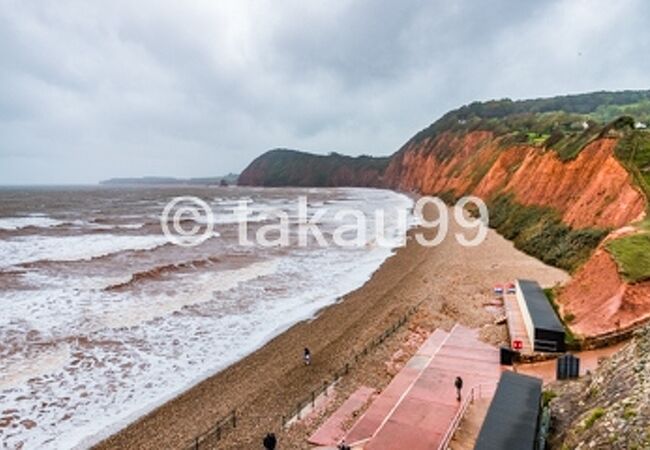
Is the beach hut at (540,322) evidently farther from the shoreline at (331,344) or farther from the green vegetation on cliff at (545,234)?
the green vegetation on cliff at (545,234)

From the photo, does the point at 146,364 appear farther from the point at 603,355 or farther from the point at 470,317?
the point at 603,355

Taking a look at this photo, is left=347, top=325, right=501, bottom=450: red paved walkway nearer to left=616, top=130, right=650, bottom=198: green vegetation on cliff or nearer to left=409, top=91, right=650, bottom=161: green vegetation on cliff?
left=616, top=130, right=650, bottom=198: green vegetation on cliff

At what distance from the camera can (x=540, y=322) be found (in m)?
19.0

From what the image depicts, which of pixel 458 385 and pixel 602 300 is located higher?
pixel 602 300

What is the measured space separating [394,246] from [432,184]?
7455 centimetres

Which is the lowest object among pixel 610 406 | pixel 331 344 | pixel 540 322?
pixel 331 344

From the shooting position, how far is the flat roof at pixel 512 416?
1062 centimetres

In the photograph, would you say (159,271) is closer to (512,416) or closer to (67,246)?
(67,246)

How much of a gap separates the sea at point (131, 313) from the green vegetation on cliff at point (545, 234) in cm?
1088

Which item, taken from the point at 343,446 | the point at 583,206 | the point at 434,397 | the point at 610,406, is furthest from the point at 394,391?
the point at 583,206

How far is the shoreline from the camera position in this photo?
15047mm

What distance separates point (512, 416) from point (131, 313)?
20.6 m

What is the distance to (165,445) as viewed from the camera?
46.2 ft

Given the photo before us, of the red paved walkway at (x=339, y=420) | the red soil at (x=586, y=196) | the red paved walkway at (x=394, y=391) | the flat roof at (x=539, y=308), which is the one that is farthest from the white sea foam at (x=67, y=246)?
the red soil at (x=586, y=196)
